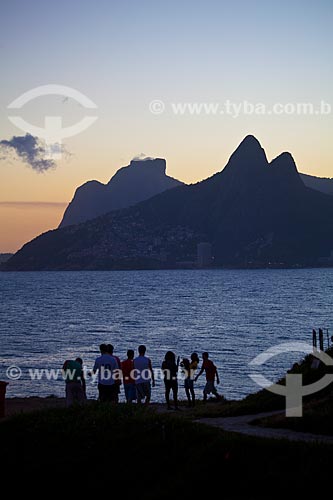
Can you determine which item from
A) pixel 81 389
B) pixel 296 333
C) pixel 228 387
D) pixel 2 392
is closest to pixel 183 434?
pixel 81 389

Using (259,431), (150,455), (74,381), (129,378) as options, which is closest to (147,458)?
(150,455)

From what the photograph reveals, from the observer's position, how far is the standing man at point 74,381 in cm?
1678

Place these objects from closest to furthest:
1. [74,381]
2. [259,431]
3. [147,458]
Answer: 1. [147,458]
2. [259,431]
3. [74,381]

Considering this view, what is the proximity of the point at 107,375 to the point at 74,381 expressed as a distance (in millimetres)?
1127

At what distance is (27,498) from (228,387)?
2327 cm

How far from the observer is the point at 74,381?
664 inches

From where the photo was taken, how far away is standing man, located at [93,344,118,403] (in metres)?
16.0

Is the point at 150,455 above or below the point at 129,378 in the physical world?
below

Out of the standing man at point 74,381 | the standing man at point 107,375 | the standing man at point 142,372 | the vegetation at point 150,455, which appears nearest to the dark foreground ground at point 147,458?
the vegetation at point 150,455

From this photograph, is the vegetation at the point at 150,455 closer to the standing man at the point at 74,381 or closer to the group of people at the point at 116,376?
the group of people at the point at 116,376

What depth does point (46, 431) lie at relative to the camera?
12.8m

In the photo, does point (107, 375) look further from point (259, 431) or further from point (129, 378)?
point (259, 431)

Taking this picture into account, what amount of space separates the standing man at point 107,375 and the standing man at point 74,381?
78 centimetres

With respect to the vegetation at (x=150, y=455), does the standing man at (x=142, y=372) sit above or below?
above
